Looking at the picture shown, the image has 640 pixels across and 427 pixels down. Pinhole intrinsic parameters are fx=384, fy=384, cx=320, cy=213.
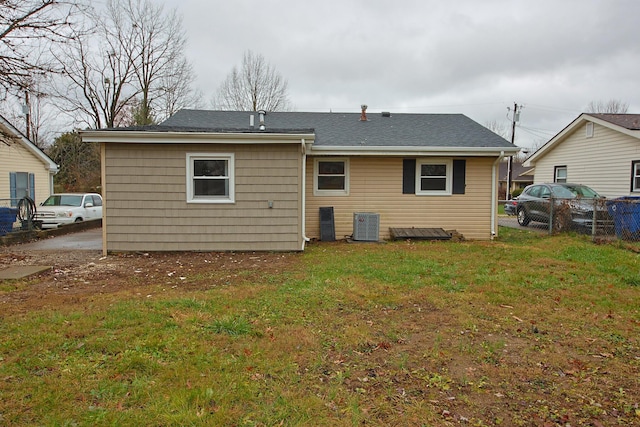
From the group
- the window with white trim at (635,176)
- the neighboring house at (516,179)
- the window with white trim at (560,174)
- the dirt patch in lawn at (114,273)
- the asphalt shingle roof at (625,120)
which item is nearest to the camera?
the dirt patch in lawn at (114,273)

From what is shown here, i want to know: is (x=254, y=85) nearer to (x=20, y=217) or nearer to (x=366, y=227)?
(x=20, y=217)

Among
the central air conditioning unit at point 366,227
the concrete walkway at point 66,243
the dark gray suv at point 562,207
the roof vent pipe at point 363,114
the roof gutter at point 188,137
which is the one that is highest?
the roof vent pipe at point 363,114

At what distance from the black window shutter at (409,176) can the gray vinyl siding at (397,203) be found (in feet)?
0.34

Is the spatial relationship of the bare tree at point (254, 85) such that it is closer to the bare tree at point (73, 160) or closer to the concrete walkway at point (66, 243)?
the bare tree at point (73, 160)

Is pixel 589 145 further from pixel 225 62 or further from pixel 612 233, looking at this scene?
pixel 225 62

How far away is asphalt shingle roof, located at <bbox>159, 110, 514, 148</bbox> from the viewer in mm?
10680

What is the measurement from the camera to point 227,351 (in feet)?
11.4

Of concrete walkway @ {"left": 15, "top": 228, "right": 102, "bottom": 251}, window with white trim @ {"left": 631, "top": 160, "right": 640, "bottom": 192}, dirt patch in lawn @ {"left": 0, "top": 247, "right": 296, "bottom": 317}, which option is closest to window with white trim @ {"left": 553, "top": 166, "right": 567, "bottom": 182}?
window with white trim @ {"left": 631, "top": 160, "right": 640, "bottom": 192}

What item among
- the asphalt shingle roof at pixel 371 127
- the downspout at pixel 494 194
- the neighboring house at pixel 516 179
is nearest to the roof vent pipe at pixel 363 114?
the asphalt shingle roof at pixel 371 127

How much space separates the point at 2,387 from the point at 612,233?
12540 mm

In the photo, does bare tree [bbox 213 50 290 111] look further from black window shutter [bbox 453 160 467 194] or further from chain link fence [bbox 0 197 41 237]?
black window shutter [bbox 453 160 467 194]

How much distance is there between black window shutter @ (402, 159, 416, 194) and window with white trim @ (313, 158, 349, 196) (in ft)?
5.29

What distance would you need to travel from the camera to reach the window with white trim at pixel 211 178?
28.3ft

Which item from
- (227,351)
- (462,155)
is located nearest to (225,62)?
(462,155)
